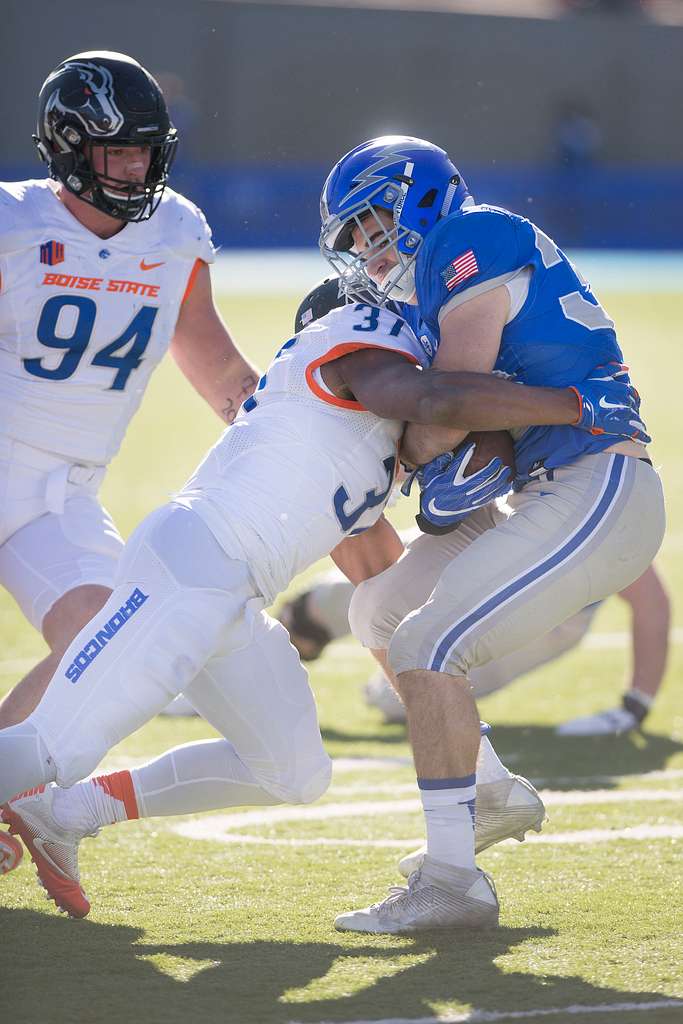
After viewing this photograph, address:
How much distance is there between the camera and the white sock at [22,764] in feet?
9.70

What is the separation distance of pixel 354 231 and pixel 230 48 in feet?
79.5

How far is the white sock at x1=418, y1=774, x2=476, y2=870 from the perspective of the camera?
10.6ft

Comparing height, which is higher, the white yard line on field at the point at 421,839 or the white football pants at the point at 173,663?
the white football pants at the point at 173,663

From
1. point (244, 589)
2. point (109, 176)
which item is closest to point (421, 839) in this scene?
point (244, 589)

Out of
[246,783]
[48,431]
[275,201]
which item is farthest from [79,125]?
[275,201]

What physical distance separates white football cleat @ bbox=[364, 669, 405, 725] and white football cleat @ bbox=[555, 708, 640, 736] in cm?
56

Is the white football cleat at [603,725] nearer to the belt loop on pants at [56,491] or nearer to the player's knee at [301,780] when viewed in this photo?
the player's knee at [301,780]

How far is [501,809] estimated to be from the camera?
11.7 feet

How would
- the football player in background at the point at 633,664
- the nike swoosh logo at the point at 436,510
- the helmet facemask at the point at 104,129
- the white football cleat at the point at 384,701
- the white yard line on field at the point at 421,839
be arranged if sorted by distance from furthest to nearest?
the white football cleat at the point at 384,701 < the football player in background at the point at 633,664 < the white yard line on field at the point at 421,839 < the helmet facemask at the point at 104,129 < the nike swoosh logo at the point at 436,510

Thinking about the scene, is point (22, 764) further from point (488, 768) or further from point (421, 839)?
point (421, 839)

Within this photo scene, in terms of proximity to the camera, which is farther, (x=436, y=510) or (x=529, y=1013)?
(x=436, y=510)

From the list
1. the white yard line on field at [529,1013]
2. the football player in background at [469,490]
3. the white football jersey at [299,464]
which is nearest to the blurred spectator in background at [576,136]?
the football player in background at [469,490]

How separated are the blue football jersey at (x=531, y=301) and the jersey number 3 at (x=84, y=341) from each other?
882 mm

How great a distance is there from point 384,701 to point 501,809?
5.85ft
